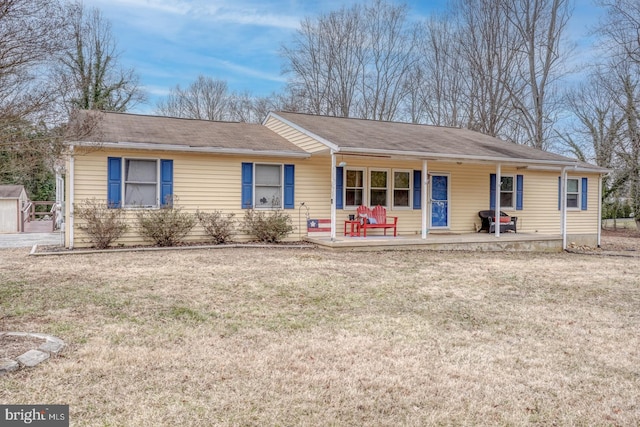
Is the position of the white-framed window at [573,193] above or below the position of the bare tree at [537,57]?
below

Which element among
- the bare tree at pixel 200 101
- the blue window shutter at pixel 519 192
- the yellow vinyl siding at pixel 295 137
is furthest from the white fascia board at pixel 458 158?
the bare tree at pixel 200 101

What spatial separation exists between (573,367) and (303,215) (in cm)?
908

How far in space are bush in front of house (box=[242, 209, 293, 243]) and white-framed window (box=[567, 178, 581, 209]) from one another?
1028 centimetres

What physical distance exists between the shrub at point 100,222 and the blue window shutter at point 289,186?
13.0ft

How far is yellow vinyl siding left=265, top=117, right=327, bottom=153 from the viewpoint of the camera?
11922 millimetres

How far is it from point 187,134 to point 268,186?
2.49 m

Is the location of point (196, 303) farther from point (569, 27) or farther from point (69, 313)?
point (569, 27)

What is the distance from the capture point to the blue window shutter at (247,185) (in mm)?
11766

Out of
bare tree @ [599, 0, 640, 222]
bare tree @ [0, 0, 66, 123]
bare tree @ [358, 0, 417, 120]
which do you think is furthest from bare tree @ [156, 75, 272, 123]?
Result: bare tree @ [0, 0, 66, 123]

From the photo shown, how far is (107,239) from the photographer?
10.3 metres

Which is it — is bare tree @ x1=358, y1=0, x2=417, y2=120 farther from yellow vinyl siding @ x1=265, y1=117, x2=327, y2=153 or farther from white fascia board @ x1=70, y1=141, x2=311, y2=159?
white fascia board @ x1=70, y1=141, x2=311, y2=159

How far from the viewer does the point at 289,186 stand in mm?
12227

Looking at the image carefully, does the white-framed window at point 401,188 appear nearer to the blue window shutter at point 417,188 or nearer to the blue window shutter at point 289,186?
the blue window shutter at point 417,188

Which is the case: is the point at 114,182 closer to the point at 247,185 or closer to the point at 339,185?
the point at 247,185
